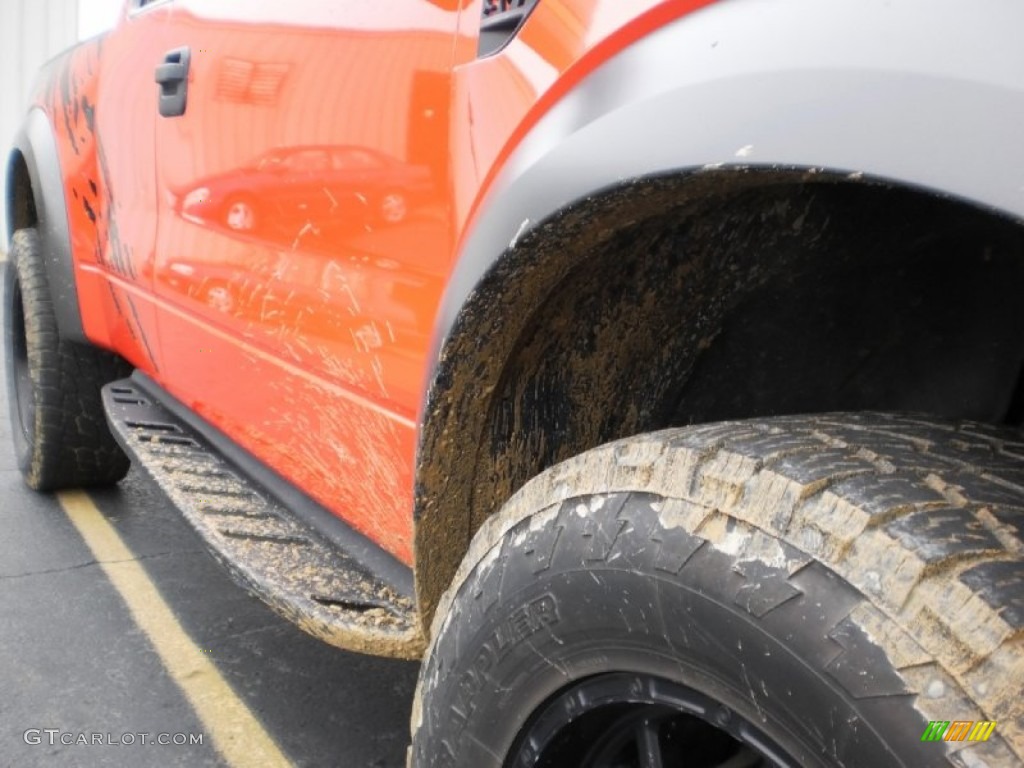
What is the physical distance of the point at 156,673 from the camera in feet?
8.08

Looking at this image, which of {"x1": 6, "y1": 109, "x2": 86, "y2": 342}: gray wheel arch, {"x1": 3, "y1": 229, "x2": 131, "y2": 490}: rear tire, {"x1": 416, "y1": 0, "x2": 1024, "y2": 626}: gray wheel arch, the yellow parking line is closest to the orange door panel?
{"x1": 416, "y1": 0, "x2": 1024, "y2": 626}: gray wheel arch

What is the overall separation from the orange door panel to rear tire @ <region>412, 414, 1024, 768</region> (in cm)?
42

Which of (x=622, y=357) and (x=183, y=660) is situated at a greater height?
(x=622, y=357)

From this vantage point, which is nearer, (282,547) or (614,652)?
(614,652)

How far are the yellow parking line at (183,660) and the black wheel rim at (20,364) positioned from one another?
43cm

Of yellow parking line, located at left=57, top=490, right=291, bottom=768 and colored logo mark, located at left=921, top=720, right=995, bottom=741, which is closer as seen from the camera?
colored logo mark, located at left=921, top=720, right=995, bottom=741

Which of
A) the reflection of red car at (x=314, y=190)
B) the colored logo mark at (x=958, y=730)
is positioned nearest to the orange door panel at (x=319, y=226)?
the reflection of red car at (x=314, y=190)

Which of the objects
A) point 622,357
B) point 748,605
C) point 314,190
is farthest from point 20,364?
point 748,605

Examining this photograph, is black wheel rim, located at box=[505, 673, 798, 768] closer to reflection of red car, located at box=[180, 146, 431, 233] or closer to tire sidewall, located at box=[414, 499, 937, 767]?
tire sidewall, located at box=[414, 499, 937, 767]

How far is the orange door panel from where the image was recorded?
4.78ft

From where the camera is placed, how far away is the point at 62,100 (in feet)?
10.3

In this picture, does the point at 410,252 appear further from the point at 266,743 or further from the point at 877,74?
the point at 266,743

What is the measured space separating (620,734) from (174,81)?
1.77 metres

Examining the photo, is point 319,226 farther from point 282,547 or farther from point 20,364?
point 20,364
